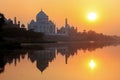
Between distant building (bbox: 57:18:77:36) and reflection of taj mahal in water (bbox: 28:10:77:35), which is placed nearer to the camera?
reflection of taj mahal in water (bbox: 28:10:77:35)

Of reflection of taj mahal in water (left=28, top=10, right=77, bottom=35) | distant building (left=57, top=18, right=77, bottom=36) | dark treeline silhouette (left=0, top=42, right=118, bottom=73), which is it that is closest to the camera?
dark treeline silhouette (left=0, top=42, right=118, bottom=73)

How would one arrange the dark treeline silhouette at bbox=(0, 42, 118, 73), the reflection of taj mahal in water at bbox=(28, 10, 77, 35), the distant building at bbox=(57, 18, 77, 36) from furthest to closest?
the distant building at bbox=(57, 18, 77, 36), the reflection of taj mahal in water at bbox=(28, 10, 77, 35), the dark treeline silhouette at bbox=(0, 42, 118, 73)

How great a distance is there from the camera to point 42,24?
136250mm

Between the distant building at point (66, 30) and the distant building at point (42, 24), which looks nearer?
the distant building at point (42, 24)

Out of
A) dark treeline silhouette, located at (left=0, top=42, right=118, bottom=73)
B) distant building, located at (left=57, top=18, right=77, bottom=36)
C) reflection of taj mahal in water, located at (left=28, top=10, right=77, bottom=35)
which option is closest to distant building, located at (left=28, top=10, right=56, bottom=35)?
reflection of taj mahal in water, located at (left=28, top=10, right=77, bottom=35)

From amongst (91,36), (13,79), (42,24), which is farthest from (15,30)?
(91,36)

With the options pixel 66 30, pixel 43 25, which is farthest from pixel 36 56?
pixel 66 30

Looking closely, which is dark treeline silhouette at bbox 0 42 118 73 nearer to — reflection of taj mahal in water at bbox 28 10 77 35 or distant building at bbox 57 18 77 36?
reflection of taj mahal in water at bbox 28 10 77 35

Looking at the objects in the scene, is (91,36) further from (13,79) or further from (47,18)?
(13,79)

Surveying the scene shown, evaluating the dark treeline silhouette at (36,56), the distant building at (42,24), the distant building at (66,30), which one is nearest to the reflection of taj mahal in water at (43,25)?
the distant building at (42,24)

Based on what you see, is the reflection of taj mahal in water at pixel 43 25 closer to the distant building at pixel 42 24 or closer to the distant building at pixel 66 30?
the distant building at pixel 42 24

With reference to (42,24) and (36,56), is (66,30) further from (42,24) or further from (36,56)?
(36,56)

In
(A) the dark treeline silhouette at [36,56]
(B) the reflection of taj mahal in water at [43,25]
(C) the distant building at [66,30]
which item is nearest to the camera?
(A) the dark treeline silhouette at [36,56]

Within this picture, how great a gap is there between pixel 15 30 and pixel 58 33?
2848 inches
